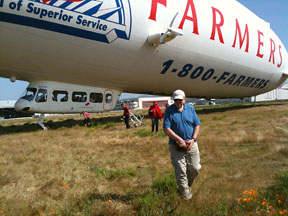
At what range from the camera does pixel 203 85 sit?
1541 cm

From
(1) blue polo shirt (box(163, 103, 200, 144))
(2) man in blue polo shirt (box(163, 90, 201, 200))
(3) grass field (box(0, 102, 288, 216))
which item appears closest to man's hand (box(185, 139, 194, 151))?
(2) man in blue polo shirt (box(163, 90, 201, 200))

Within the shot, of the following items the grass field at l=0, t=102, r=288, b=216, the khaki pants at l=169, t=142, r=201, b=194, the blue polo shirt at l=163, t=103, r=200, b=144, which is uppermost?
the blue polo shirt at l=163, t=103, r=200, b=144

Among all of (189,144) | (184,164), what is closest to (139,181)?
(184,164)

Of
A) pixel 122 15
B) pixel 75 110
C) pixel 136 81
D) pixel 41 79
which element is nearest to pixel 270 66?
pixel 136 81

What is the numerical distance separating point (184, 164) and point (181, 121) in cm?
70

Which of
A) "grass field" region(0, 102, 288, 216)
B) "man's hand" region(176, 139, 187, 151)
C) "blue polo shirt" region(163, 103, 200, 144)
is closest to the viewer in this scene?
"grass field" region(0, 102, 288, 216)

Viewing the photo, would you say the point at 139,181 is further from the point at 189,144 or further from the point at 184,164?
the point at 189,144

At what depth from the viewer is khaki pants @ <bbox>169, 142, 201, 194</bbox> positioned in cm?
321

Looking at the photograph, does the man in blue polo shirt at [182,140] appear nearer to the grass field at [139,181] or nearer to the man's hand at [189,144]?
the man's hand at [189,144]

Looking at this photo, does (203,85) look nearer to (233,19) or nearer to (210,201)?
(233,19)

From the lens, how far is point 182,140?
3.14 m

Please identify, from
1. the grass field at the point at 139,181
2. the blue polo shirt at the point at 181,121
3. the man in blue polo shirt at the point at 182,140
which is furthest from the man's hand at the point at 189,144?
the grass field at the point at 139,181

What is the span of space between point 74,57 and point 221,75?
10.5 m

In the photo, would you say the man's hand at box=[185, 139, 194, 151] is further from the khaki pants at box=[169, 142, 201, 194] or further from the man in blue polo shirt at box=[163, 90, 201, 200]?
the khaki pants at box=[169, 142, 201, 194]
